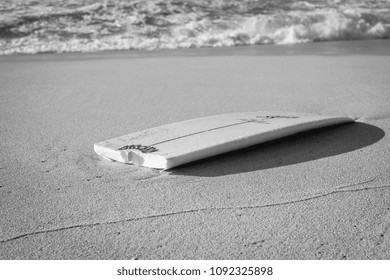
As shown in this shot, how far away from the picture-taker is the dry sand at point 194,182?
1588 millimetres

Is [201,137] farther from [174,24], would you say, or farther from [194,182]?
[174,24]

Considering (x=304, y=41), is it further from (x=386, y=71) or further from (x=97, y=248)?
(x=97, y=248)

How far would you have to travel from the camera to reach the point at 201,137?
8.01 ft

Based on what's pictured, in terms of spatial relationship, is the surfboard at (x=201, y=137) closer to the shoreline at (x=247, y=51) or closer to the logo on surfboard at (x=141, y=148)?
the logo on surfboard at (x=141, y=148)

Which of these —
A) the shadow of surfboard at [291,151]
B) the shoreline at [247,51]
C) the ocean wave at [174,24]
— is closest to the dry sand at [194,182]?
the shadow of surfboard at [291,151]

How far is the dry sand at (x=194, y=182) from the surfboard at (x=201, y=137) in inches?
2.2

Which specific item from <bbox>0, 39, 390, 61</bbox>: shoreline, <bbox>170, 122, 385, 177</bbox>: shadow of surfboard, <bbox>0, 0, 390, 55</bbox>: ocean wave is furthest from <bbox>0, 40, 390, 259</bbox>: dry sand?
<bbox>0, 0, 390, 55</bbox>: ocean wave

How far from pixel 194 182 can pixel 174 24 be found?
677 cm

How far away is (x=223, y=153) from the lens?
→ 2.35 metres

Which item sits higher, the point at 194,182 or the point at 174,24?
the point at 194,182

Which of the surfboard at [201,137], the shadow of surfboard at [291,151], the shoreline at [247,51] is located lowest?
the shoreline at [247,51]

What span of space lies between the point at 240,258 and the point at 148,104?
2279 millimetres

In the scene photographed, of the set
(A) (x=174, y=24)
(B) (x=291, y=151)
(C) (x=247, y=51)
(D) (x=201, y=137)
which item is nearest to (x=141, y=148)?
(D) (x=201, y=137)

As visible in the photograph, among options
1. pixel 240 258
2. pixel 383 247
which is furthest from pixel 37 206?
pixel 383 247
